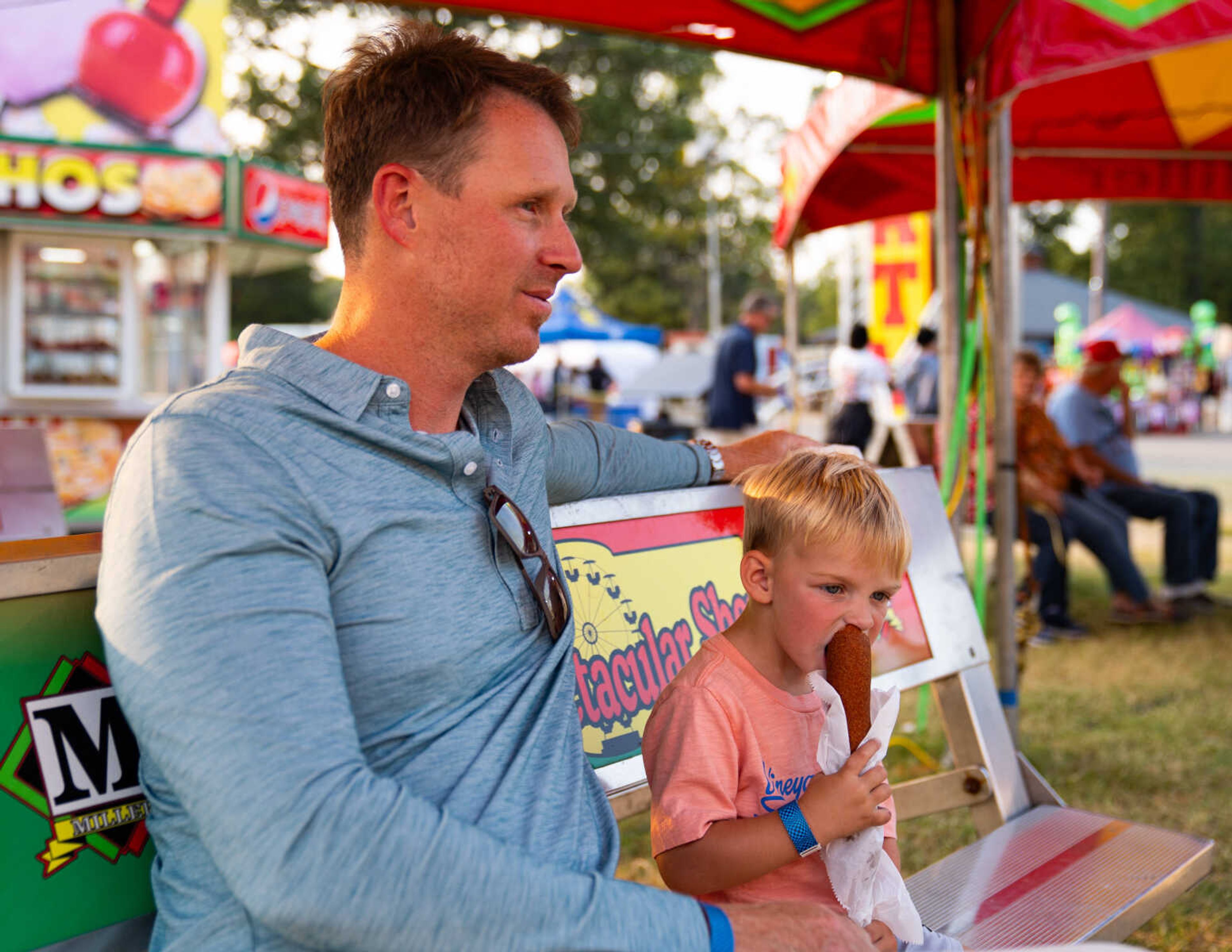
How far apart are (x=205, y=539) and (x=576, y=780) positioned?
651 millimetres

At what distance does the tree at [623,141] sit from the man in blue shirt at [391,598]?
14574mm

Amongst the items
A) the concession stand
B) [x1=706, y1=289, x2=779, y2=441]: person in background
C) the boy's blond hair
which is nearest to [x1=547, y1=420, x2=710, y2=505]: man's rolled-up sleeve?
the boy's blond hair

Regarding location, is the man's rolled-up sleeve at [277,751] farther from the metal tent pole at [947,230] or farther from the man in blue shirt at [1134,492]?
the man in blue shirt at [1134,492]

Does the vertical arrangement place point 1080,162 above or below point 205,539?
above

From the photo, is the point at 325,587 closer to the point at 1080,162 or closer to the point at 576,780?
the point at 576,780

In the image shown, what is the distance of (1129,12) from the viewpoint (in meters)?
3.21

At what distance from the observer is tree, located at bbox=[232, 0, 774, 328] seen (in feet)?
72.2

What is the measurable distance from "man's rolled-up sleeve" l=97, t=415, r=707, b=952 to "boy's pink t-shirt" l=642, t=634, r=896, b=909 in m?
0.37

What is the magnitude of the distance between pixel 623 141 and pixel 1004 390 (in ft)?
77.1

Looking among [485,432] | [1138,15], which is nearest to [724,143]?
[1138,15]

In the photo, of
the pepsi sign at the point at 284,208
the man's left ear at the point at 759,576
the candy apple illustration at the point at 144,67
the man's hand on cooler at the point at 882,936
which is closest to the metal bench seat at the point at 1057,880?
the man's hand on cooler at the point at 882,936

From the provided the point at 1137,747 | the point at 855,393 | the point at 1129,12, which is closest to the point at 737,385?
the point at 855,393

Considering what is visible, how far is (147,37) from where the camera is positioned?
10758 millimetres

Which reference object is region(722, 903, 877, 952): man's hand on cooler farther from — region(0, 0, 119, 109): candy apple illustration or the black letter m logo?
region(0, 0, 119, 109): candy apple illustration
